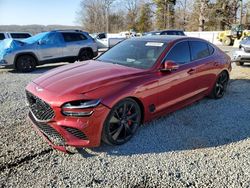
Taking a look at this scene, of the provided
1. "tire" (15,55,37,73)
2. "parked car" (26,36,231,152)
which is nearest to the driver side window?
"tire" (15,55,37,73)

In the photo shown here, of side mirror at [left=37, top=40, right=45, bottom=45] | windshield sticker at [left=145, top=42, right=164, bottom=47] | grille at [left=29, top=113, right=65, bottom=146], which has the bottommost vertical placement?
grille at [left=29, top=113, right=65, bottom=146]

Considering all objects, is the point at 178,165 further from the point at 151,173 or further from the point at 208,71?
the point at 208,71

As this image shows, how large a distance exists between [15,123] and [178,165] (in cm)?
298

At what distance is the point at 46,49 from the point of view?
36.5ft

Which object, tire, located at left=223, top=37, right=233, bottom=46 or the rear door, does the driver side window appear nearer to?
the rear door

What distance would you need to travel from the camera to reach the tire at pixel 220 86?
619cm

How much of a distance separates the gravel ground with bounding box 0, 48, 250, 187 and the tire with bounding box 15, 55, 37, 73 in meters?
5.98

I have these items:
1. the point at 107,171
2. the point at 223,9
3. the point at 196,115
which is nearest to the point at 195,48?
the point at 196,115

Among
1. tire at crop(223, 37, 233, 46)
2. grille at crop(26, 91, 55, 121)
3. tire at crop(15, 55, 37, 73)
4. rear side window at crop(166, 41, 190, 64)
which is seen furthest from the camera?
tire at crop(223, 37, 233, 46)

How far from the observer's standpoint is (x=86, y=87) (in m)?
3.61

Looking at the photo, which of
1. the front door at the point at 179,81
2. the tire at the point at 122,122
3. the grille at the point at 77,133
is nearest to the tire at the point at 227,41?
the front door at the point at 179,81

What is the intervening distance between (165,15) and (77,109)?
189 ft

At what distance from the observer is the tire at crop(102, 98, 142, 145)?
372 centimetres

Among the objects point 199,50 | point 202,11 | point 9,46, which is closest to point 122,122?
point 199,50
